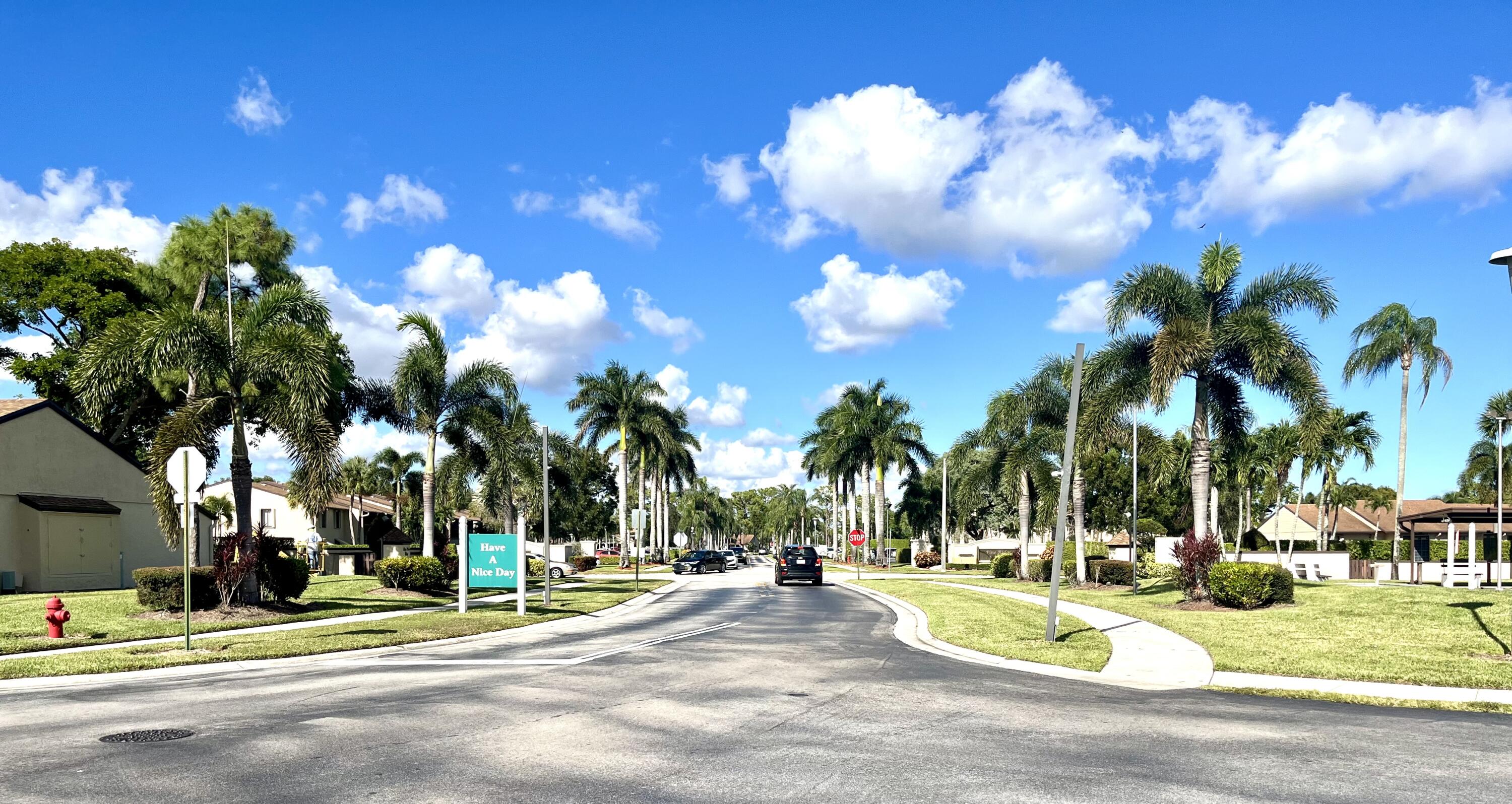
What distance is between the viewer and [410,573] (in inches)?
1139

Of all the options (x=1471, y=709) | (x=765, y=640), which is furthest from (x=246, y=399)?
(x=1471, y=709)

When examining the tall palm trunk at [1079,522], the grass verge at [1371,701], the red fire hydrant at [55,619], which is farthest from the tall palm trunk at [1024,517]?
the red fire hydrant at [55,619]

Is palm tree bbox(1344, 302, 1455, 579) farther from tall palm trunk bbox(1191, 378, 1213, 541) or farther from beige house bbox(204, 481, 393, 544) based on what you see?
beige house bbox(204, 481, 393, 544)

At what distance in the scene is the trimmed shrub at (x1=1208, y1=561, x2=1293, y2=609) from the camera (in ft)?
76.0

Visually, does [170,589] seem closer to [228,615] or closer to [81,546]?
[228,615]

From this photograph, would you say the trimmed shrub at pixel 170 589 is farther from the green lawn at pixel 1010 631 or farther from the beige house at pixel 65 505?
the green lawn at pixel 1010 631

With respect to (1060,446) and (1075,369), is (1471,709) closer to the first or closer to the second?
(1075,369)

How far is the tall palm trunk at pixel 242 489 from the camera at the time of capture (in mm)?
21578

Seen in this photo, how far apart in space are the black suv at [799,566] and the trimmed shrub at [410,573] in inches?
703

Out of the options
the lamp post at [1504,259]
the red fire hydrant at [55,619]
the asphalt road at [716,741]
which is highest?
the lamp post at [1504,259]

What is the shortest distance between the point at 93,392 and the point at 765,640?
48.2ft

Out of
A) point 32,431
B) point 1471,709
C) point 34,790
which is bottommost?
point 1471,709

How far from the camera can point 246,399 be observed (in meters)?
22.9

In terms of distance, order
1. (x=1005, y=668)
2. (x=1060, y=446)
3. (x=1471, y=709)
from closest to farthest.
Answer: (x=1471, y=709), (x=1005, y=668), (x=1060, y=446)
